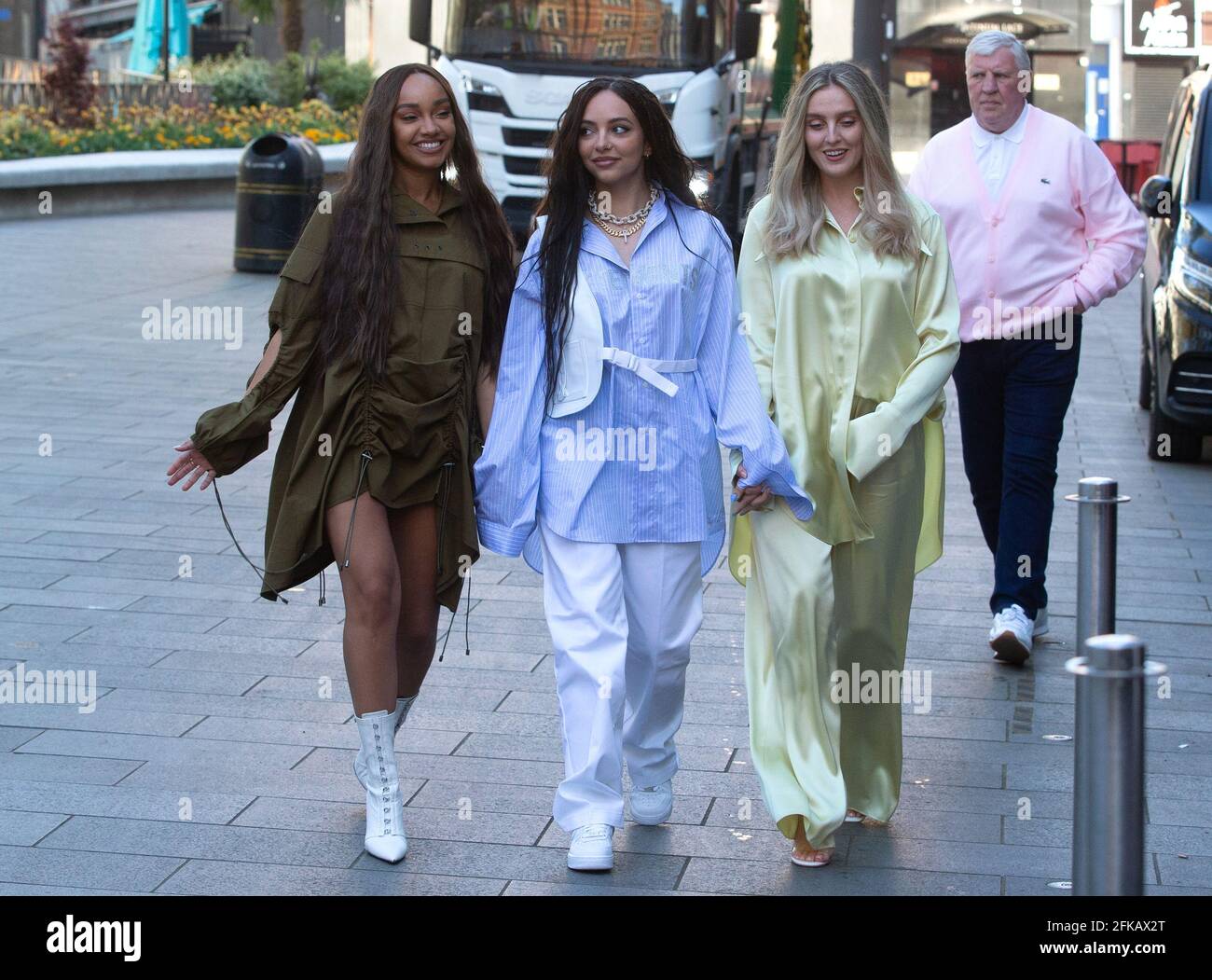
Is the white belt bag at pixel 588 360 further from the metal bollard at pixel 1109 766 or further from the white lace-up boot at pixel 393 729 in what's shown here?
the metal bollard at pixel 1109 766

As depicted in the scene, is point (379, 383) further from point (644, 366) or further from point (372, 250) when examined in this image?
point (644, 366)

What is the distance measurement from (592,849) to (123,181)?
62.9 ft

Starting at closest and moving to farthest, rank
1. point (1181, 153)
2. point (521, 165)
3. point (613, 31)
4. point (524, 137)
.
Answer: point (1181, 153) → point (613, 31) → point (524, 137) → point (521, 165)

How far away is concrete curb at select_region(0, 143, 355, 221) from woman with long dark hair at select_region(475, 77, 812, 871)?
15570mm

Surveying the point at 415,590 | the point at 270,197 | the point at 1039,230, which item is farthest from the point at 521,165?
the point at 415,590

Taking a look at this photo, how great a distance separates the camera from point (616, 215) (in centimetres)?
421

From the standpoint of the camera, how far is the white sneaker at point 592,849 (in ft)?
13.3

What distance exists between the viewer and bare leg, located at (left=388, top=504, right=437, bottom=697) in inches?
171

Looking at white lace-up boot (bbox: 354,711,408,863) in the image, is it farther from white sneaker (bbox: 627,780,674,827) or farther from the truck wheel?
the truck wheel

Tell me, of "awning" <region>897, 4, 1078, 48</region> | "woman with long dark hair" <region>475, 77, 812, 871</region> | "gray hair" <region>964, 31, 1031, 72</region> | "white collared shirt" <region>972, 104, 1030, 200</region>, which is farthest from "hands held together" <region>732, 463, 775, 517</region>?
"awning" <region>897, 4, 1078, 48</region>

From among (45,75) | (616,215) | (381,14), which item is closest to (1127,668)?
(616,215)

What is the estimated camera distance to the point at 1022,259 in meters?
5.77

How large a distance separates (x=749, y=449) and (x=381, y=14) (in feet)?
99.4

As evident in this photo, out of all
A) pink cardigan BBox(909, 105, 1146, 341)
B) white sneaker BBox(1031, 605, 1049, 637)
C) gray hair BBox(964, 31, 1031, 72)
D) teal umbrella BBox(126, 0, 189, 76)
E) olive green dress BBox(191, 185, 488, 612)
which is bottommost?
white sneaker BBox(1031, 605, 1049, 637)
